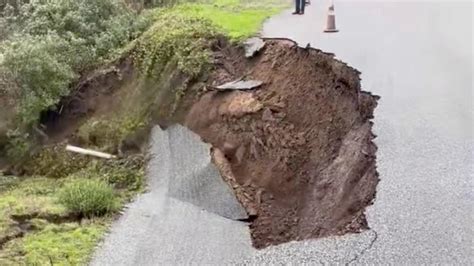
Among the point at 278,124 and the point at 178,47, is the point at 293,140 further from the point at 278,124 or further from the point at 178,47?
the point at 178,47

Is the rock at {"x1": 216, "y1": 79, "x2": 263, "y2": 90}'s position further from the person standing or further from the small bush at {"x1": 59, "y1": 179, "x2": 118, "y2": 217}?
the person standing

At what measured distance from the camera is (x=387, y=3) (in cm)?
1895

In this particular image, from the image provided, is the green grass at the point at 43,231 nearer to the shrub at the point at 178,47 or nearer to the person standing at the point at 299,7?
the shrub at the point at 178,47

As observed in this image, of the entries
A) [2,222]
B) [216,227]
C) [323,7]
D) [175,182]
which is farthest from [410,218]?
[323,7]

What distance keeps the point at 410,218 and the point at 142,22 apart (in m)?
10.2

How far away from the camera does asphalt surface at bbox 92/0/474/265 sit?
27.0 ft

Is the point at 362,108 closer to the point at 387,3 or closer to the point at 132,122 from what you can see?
the point at 132,122

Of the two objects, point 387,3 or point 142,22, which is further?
point 387,3

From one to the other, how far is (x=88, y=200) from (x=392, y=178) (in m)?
4.63

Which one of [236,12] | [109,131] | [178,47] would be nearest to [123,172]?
[109,131]

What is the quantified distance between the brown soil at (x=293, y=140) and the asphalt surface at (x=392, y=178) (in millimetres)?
337

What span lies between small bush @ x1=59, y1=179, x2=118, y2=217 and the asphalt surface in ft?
1.32

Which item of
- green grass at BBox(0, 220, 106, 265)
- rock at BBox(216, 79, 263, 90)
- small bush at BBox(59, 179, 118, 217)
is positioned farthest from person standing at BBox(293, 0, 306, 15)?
green grass at BBox(0, 220, 106, 265)

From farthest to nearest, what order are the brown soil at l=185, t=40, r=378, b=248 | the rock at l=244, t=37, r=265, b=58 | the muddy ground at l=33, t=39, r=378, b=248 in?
the rock at l=244, t=37, r=265, b=58
the muddy ground at l=33, t=39, r=378, b=248
the brown soil at l=185, t=40, r=378, b=248
